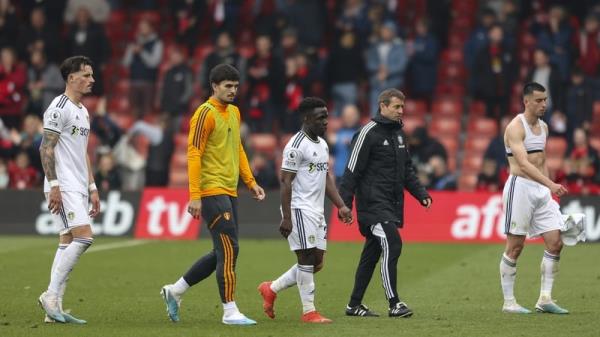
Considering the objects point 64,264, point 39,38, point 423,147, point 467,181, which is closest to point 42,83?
point 39,38

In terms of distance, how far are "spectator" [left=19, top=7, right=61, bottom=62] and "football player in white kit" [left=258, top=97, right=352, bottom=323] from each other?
17.4 m

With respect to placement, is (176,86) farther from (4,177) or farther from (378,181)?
(378,181)

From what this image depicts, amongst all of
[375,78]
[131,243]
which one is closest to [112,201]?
[131,243]

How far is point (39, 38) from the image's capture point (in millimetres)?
30062

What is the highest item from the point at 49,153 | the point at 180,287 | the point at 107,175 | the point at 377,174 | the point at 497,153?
the point at 49,153

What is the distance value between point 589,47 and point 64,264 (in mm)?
18134

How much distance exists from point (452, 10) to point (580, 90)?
16.5 ft

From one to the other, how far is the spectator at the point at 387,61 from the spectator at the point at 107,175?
5.36m

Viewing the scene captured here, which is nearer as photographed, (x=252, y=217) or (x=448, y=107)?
(x=252, y=217)

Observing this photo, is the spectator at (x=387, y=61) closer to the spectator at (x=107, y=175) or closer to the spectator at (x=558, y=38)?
the spectator at (x=558, y=38)

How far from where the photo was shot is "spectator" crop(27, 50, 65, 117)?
95.9 feet

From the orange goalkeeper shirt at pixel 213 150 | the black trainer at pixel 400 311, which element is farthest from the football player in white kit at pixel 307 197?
the black trainer at pixel 400 311

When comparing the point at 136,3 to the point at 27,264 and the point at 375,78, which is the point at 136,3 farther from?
the point at 27,264

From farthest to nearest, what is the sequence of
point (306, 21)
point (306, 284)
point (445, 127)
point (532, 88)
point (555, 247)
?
point (306, 21)
point (445, 127)
point (555, 247)
point (532, 88)
point (306, 284)
